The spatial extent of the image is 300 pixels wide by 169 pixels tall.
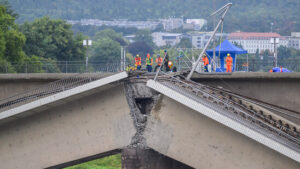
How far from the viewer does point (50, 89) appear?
93.9 ft

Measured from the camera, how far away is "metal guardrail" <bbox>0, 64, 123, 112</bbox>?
2783cm

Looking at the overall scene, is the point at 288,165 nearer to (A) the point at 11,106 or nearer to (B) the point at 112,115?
(B) the point at 112,115

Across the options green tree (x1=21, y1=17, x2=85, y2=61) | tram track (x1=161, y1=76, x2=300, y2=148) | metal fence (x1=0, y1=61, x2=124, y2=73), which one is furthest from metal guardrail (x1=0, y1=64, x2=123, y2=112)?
green tree (x1=21, y1=17, x2=85, y2=61)

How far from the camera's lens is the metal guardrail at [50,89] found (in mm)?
27828

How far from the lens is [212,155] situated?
26.2 metres

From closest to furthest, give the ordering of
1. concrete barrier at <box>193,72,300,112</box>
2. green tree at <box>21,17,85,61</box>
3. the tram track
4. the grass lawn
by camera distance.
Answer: the tram track, concrete barrier at <box>193,72,300,112</box>, the grass lawn, green tree at <box>21,17,85,61</box>

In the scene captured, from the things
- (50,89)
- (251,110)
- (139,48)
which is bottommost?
(251,110)

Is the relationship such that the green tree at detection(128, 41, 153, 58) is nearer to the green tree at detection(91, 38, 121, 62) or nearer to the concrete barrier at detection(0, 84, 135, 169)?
the green tree at detection(91, 38, 121, 62)

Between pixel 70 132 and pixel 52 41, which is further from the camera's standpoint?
pixel 52 41

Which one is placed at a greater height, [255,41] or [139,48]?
[255,41]

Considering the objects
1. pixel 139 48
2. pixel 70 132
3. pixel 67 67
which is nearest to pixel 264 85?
pixel 70 132

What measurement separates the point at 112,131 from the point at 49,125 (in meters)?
2.93

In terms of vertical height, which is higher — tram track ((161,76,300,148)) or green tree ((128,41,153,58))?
green tree ((128,41,153,58))

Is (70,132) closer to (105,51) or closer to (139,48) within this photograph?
(105,51)
